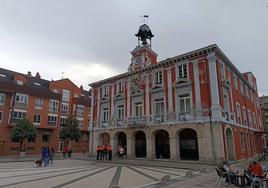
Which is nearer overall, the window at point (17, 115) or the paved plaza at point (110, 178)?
the paved plaza at point (110, 178)

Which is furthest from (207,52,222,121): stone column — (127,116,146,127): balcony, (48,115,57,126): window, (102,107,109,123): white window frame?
(48,115,57,126): window

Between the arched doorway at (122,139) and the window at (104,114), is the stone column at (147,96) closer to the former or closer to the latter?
the arched doorway at (122,139)

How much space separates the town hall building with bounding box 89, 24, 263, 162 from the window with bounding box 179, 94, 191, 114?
93mm

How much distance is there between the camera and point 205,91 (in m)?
18.7

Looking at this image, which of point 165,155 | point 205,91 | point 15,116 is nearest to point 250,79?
point 205,91

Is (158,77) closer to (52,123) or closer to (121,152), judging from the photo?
(121,152)

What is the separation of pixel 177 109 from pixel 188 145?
3.88m

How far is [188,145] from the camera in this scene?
68.9ft

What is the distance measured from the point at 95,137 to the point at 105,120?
8.10ft

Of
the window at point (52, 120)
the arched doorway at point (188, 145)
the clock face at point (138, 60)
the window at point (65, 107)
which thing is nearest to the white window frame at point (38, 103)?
the window at point (52, 120)

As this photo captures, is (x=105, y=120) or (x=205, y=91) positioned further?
(x=105, y=120)

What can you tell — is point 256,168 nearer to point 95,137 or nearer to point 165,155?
point 165,155

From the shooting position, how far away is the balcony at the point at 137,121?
2180 centimetres

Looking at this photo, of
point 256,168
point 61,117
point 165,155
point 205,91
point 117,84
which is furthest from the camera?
point 61,117
